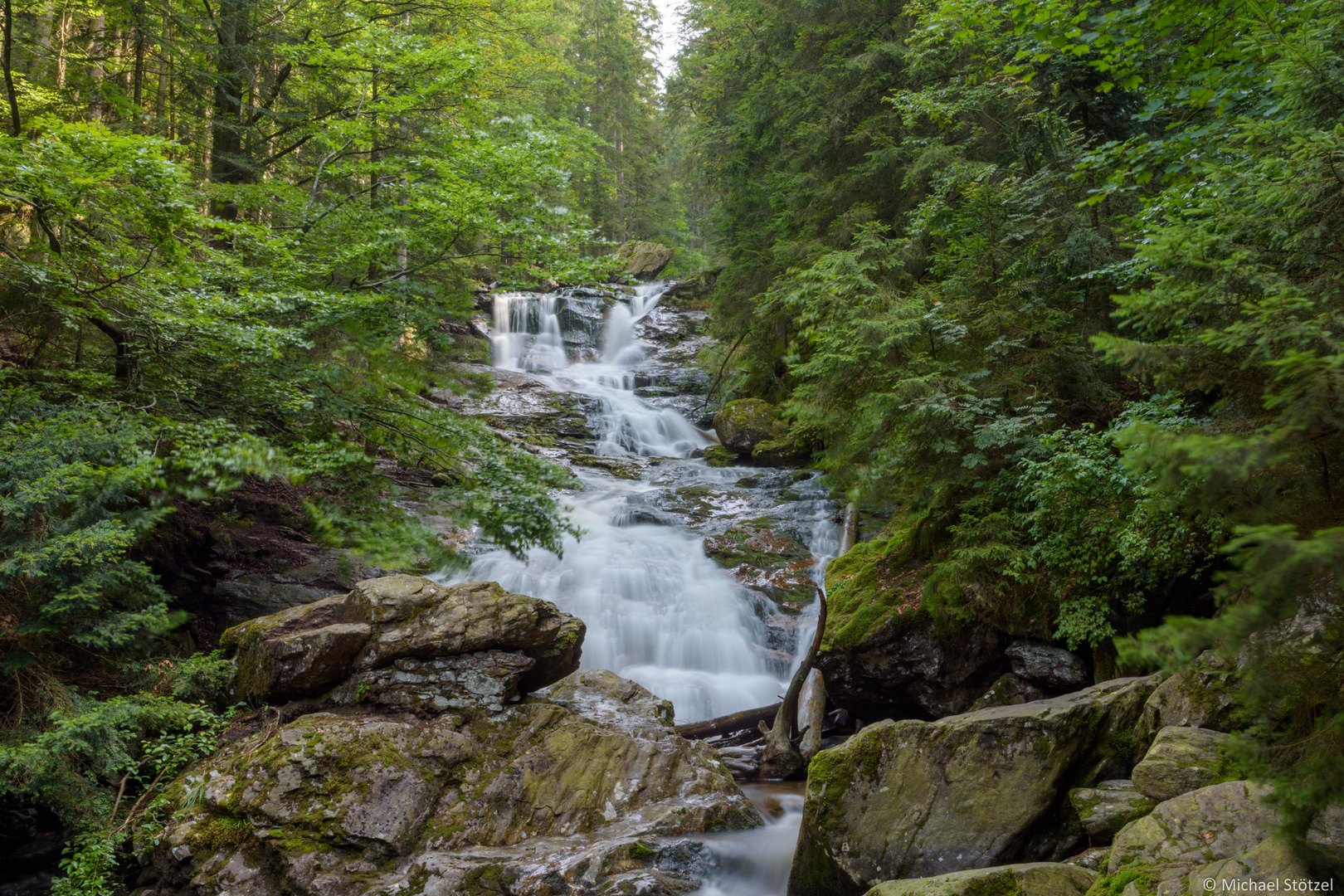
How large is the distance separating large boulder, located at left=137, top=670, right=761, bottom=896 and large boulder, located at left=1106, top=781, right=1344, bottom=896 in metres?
3.32

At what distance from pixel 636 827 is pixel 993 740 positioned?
3.10 metres

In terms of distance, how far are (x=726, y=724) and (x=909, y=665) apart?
2.49 meters

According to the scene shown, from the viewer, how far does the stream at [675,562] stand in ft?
29.1

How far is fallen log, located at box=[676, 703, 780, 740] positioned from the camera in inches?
324

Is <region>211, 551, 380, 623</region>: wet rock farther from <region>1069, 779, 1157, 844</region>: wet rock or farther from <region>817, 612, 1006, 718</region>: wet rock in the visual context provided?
<region>1069, 779, 1157, 844</region>: wet rock

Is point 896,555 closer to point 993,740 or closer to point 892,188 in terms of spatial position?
point 993,740

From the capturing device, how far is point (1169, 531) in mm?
5133

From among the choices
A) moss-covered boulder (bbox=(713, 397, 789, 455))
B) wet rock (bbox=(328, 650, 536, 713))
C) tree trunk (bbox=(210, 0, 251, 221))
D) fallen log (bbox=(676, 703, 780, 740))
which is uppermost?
tree trunk (bbox=(210, 0, 251, 221))

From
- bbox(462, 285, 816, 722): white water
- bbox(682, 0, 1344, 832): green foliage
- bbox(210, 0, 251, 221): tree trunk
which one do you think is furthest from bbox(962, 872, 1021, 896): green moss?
bbox(210, 0, 251, 221): tree trunk

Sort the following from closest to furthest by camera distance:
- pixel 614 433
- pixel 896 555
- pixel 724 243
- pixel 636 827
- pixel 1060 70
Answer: pixel 636 827, pixel 1060 70, pixel 896 555, pixel 724 243, pixel 614 433

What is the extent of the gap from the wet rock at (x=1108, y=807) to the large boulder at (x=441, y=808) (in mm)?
2934

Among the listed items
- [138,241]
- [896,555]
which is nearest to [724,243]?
[896,555]

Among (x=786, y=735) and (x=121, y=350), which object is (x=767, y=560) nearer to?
(x=786, y=735)

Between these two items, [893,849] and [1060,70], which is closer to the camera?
[893,849]
